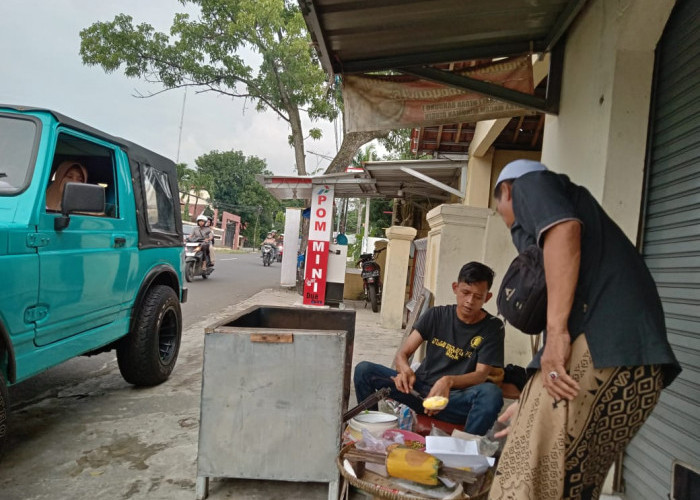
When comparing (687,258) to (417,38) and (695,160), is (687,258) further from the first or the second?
(417,38)

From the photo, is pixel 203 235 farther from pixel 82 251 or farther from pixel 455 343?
A: pixel 455 343

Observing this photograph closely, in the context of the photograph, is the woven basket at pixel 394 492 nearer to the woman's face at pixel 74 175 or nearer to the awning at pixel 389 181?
the woman's face at pixel 74 175

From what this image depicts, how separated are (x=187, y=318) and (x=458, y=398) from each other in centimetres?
604

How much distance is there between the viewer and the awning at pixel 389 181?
9359 mm

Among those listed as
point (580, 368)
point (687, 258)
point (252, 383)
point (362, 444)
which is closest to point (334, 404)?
point (362, 444)

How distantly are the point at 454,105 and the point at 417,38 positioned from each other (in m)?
0.74

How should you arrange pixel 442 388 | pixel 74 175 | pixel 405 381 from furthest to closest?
pixel 74 175 → pixel 405 381 → pixel 442 388

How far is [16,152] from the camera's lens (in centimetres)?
311

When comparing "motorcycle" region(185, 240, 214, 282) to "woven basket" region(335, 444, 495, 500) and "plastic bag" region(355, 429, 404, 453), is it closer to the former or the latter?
"plastic bag" region(355, 429, 404, 453)

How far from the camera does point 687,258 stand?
2.18 metres

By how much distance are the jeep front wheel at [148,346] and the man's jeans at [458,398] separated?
204cm

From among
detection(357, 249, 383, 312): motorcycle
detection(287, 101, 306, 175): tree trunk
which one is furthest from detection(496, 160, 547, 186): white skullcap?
detection(287, 101, 306, 175): tree trunk

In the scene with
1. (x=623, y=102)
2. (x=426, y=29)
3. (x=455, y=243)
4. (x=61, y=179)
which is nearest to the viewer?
(x=623, y=102)

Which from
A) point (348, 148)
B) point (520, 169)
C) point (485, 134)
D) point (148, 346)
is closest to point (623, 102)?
point (520, 169)
